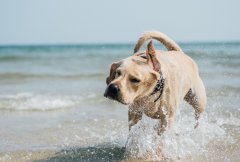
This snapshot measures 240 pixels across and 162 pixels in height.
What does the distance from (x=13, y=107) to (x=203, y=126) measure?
3854 millimetres

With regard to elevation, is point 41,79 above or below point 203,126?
below

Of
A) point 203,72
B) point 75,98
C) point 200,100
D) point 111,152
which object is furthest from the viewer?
point 203,72

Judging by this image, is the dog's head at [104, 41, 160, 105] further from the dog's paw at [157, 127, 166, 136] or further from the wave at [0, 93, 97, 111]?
the wave at [0, 93, 97, 111]

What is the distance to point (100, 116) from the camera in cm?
778

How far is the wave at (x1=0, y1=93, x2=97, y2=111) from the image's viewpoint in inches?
348

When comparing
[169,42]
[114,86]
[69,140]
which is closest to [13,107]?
[69,140]

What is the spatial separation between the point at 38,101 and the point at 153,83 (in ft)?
17.7

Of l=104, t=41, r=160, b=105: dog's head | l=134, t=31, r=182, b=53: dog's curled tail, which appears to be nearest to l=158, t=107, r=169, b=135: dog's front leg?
l=104, t=41, r=160, b=105: dog's head

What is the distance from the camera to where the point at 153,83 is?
4.57 meters

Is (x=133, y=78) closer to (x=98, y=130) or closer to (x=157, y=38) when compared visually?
(x=157, y=38)

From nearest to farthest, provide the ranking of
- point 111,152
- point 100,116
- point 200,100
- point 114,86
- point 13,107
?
point 114,86 → point 111,152 → point 200,100 → point 100,116 → point 13,107

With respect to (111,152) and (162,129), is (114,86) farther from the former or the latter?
(111,152)

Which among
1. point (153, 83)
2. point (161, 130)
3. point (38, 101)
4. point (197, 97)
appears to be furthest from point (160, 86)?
point (38, 101)

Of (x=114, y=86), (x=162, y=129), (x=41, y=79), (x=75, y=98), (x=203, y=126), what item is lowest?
(x=41, y=79)
